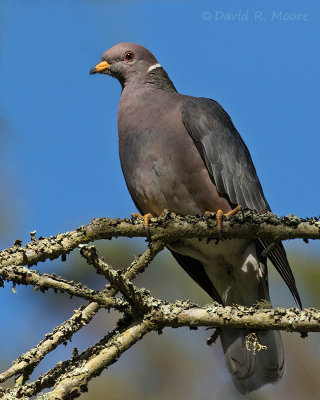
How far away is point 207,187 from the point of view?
169 inches

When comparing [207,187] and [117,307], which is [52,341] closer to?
[117,307]

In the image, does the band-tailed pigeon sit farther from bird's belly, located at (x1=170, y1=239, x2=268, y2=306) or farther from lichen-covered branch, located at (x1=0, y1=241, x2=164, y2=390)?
lichen-covered branch, located at (x1=0, y1=241, x2=164, y2=390)

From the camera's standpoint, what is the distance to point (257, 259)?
4410mm

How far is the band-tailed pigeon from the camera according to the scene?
13.8 feet

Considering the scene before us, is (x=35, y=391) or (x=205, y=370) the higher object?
(x=205, y=370)

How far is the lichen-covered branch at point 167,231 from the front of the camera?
2785 millimetres

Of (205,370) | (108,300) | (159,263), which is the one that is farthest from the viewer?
(159,263)

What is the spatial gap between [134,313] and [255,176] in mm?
2122

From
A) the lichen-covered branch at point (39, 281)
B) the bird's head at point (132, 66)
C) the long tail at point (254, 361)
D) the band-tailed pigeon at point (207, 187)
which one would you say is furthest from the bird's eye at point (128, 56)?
the lichen-covered branch at point (39, 281)

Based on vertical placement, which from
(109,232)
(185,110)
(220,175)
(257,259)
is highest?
(185,110)

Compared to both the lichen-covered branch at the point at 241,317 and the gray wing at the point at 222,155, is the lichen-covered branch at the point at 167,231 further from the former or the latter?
the gray wing at the point at 222,155

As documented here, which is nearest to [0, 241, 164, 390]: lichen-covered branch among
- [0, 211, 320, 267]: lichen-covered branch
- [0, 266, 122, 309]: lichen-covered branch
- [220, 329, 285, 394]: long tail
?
[0, 266, 122, 309]: lichen-covered branch

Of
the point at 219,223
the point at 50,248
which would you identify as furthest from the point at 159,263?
the point at 50,248

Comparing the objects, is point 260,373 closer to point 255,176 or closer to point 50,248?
point 255,176
